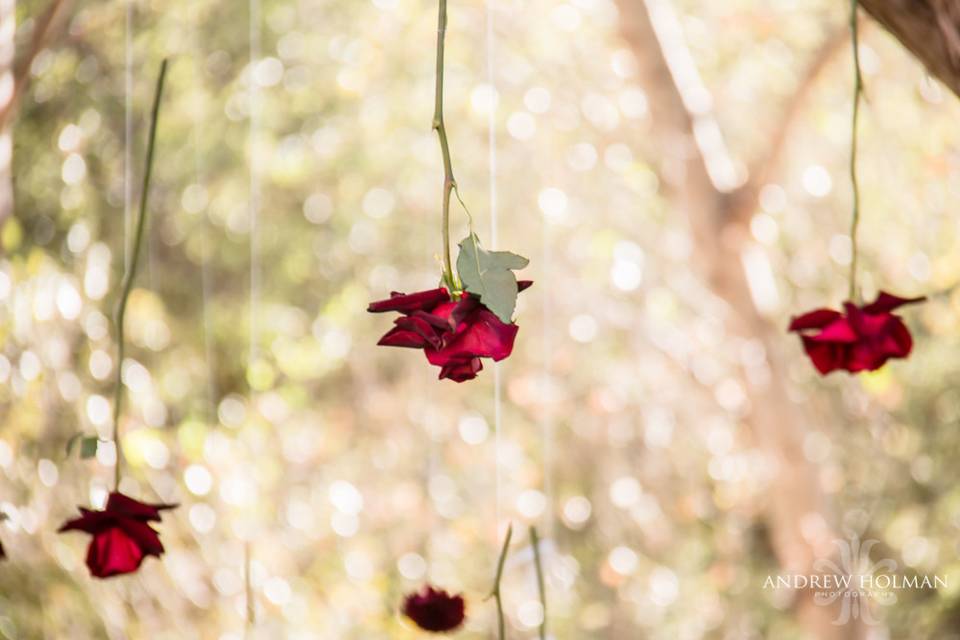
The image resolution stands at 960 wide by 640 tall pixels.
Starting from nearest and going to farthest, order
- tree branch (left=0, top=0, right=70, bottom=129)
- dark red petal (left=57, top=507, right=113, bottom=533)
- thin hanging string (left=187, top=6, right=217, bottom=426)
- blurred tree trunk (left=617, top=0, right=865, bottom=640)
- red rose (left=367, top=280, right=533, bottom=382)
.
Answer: red rose (left=367, top=280, right=533, bottom=382) → dark red petal (left=57, top=507, right=113, bottom=533) → tree branch (left=0, top=0, right=70, bottom=129) → blurred tree trunk (left=617, top=0, right=865, bottom=640) → thin hanging string (left=187, top=6, right=217, bottom=426)

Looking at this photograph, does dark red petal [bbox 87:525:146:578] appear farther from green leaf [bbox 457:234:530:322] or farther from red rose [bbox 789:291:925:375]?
red rose [bbox 789:291:925:375]

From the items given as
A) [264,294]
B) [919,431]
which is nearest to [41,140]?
[264,294]

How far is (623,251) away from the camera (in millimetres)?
2092

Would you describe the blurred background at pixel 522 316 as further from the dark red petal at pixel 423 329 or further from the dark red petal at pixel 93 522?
the dark red petal at pixel 423 329

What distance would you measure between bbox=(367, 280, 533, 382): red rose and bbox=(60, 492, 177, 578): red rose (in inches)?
9.3

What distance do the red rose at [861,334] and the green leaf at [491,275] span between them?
0.25 metres

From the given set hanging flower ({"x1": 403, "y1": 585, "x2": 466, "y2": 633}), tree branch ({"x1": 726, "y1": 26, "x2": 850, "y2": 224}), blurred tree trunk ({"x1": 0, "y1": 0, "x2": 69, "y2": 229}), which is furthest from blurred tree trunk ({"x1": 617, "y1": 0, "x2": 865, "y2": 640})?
hanging flower ({"x1": 403, "y1": 585, "x2": 466, "y2": 633})

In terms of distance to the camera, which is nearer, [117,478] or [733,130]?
[117,478]

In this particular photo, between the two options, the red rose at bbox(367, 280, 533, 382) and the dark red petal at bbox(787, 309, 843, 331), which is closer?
the red rose at bbox(367, 280, 533, 382)

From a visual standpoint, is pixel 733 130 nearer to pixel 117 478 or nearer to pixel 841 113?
pixel 841 113

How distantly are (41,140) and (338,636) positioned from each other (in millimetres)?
1033

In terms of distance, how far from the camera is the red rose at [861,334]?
601mm

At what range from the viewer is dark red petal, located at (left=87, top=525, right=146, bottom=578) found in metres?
0.57

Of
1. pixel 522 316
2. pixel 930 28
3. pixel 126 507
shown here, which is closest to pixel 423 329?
pixel 126 507
